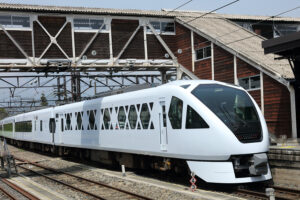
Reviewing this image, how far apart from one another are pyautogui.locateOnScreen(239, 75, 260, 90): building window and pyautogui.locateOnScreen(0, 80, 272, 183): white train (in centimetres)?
1097

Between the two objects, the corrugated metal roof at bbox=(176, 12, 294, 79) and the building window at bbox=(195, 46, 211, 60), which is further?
the building window at bbox=(195, 46, 211, 60)

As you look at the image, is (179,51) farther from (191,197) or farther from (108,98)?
(191,197)

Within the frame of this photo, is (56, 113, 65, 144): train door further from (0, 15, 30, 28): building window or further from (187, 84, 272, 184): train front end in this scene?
(187, 84, 272, 184): train front end

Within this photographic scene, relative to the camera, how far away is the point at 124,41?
32.8 metres

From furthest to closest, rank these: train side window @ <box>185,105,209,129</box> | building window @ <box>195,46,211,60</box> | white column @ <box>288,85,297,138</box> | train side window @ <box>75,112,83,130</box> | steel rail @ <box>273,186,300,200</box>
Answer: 1. building window @ <box>195,46,211,60</box>
2. white column @ <box>288,85,297,138</box>
3. train side window @ <box>75,112,83,130</box>
4. train side window @ <box>185,105,209,129</box>
5. steel rail @ <box>273,186,300,200</box>

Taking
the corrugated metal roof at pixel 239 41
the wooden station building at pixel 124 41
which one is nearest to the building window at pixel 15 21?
the wooden station building at pixel 124 41

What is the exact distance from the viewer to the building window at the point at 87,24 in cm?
3177

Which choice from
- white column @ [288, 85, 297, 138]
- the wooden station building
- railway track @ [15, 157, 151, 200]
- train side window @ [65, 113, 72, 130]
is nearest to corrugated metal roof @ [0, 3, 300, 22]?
the wooden station building

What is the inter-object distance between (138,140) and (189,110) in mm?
3303

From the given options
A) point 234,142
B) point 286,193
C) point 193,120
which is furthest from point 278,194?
point 193,120

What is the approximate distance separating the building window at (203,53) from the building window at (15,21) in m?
12.4

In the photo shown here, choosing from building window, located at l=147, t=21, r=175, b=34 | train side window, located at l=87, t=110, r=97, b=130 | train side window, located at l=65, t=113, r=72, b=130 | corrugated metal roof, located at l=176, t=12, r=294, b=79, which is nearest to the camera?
train side window, located at l=87, t=110, r=97, b=130

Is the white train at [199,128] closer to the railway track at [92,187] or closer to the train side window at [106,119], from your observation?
the train side window at [106,119]

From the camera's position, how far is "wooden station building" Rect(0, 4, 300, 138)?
28859mm
